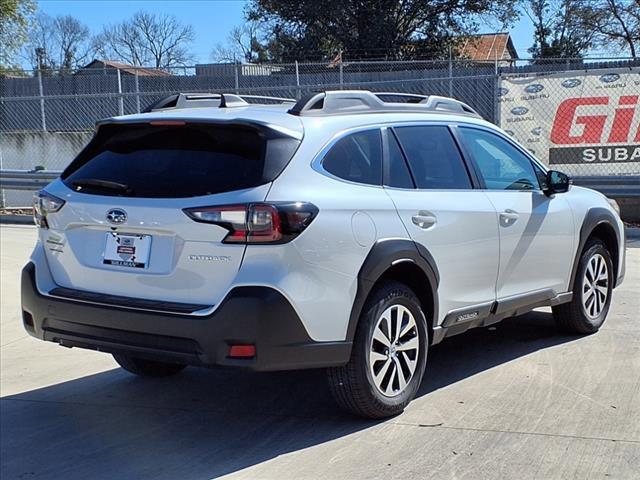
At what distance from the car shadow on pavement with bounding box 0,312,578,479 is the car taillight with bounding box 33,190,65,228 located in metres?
1.29

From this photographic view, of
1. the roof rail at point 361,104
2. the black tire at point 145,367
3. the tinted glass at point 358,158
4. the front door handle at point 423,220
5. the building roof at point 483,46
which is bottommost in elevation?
the black tire at point 145,367

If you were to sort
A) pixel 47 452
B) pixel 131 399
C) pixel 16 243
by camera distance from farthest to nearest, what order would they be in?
pixel 16 243
pixel 131 399
pixel 47 452

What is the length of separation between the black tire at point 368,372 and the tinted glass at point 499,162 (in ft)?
4.20

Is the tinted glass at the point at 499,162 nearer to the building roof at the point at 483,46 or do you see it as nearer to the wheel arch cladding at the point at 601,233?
the wheel arch cladding at the point at 601,233

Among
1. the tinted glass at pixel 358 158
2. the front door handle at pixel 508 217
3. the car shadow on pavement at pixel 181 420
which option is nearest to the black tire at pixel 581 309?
the car shadow on pavement at pixel 181 420

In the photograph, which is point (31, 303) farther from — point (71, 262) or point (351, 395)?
point (351, 395)

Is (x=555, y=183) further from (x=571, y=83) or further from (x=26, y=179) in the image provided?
(x=26, y=179)

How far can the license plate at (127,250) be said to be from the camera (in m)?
3.96

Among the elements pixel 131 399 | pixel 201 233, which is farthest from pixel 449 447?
pixel 131 399

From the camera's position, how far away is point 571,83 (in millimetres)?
11656

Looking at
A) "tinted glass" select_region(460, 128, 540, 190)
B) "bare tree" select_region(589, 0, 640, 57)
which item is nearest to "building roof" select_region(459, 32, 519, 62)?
"bare tree" select_region(589, 0, 640, 57)

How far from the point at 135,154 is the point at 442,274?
6.41 feet

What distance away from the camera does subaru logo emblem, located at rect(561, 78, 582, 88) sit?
1163cm

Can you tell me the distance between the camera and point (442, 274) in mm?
4672
